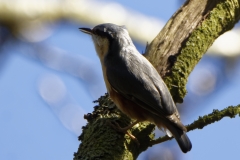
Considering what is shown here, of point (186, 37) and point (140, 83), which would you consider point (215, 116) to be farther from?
point (186, 37)

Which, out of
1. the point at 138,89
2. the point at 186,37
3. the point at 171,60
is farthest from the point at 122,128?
the point at 186,37

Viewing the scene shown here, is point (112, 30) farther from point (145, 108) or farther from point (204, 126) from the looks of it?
point (204, 126)

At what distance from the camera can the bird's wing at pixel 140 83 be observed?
3.96 meters

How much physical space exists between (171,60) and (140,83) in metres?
0.32

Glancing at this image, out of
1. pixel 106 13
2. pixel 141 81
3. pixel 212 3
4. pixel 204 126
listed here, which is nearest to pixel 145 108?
pixel 141 81

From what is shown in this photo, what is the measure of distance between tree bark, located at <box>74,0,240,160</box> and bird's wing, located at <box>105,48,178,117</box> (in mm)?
148

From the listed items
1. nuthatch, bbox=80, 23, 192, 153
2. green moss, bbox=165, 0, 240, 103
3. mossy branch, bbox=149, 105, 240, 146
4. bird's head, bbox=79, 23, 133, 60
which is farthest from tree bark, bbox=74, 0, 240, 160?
mossy branch, bbox=149, 105, 240, 146

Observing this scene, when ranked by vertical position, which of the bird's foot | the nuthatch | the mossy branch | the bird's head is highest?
the bird's head

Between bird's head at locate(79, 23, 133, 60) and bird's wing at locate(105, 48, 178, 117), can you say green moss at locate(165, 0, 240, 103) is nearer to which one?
bird's wing at locate(105, 48, 178, 117)

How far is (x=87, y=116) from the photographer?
3928mm

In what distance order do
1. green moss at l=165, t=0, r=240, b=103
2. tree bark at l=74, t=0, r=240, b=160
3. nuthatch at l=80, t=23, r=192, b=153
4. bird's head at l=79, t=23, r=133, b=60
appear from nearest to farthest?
tree bark at l=74, t=0, r=240, b=160 < nuthatch at l=80, t=23, r=192, b=153 < green moss at l=165, t=0, r=240, b=103 < bird's head at l=79, t=23, r=133, b=60

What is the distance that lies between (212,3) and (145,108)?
124 centimetres

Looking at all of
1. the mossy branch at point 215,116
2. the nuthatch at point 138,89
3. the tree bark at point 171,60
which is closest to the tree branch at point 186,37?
the tree bark at point 171,60

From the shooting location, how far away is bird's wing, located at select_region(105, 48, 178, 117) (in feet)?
13.0
